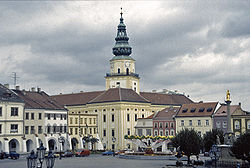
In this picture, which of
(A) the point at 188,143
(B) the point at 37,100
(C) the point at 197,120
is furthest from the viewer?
(C) the point at 197,120

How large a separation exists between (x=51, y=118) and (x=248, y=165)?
5080cm

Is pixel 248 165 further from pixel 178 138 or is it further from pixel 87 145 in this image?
pixel 87 145

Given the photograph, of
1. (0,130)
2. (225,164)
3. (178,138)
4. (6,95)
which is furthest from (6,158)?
(225,164)

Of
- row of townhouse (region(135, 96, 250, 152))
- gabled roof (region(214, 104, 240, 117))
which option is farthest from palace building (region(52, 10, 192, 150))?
gabled roof (region(214, 104, 240, 117))

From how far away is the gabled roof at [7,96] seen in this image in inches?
2835

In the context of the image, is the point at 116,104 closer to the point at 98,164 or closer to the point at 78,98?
the point at 78,98

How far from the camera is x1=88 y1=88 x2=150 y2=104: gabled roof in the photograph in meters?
99.3

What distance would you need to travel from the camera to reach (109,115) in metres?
98.8

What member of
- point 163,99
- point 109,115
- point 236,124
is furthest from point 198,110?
point 163,99

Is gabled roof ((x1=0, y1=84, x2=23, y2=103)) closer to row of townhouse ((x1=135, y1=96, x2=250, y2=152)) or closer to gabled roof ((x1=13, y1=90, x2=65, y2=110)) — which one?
gabled roof ((x1=13, y1=90, x2=65, y2=110))

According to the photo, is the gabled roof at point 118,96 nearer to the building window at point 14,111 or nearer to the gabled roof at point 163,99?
the gabled roof at point 163,99

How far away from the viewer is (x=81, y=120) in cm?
9500

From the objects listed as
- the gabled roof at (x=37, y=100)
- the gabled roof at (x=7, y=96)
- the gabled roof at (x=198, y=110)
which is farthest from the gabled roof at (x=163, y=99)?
the gabled roof at (x=7, y=96)

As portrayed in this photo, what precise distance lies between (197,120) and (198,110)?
2.23m
